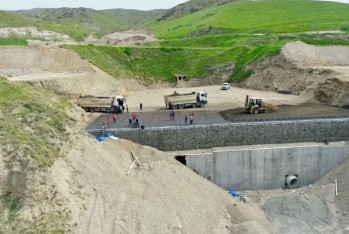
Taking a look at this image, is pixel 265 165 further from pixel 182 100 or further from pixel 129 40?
pixel 129 40

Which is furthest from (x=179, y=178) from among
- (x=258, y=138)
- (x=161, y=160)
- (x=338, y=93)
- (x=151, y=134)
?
(x=338, y=93)

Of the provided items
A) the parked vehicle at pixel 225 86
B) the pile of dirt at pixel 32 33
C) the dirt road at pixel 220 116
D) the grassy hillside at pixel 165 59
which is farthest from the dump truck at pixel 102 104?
the pile of dirt at pixel 32 33

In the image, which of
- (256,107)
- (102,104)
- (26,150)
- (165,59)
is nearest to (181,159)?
(256,107)

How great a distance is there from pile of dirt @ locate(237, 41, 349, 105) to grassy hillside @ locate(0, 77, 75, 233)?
3244cm

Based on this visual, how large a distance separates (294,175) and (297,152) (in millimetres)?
2039

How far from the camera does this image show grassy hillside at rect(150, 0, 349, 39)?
90.6m

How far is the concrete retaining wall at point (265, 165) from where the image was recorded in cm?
3041

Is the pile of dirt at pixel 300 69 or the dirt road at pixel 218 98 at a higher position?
the pile of dirt at pixel 300 69

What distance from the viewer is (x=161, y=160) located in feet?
93.1

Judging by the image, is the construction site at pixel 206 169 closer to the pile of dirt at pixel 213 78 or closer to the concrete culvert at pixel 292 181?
the concrete culvert at pixel 292 181

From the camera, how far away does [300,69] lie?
177 ft

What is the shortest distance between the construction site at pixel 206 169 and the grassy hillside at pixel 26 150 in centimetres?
46

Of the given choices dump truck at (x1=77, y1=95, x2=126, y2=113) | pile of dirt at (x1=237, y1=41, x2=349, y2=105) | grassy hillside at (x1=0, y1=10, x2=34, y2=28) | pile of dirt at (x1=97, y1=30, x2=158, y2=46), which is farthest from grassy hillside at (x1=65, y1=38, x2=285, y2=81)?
grassy hillside at (x1=0, y1=10, x2=34, y2=28)

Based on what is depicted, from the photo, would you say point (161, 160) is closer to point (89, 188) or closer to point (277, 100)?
point (89, 188)
